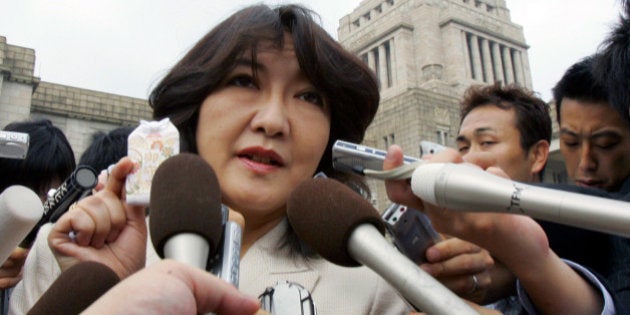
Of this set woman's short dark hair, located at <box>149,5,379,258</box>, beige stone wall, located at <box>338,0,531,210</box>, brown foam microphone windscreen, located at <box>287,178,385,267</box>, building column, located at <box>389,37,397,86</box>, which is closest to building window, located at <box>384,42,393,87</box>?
beige stone wall, located at <box>338,0,531,210</box>

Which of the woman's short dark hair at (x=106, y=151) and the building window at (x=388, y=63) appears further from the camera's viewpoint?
the building window at (x=388, y=63)

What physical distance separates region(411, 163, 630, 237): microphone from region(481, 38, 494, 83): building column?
3921cm

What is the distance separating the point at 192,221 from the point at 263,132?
2.10 ft

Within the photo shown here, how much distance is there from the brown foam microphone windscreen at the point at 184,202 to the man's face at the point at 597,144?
1.98 metres

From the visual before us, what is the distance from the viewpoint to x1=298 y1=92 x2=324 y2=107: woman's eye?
5.62 ft

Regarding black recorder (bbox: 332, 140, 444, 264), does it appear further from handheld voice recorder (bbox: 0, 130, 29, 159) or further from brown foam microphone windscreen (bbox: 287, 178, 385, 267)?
handheld voice recorder (bbox: 0, 130, 29, 159)

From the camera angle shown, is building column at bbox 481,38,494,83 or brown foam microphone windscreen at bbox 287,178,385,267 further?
building column at bbox 481,38,494,83

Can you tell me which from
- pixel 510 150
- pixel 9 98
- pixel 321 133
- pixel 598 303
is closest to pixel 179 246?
pixel 321 133

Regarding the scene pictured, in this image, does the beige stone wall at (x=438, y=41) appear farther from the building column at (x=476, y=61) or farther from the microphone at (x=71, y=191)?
the microphone at (x=71, y=191)

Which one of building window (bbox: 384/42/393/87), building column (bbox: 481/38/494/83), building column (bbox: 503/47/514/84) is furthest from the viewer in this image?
building column (bbox: 503/47/514/84)

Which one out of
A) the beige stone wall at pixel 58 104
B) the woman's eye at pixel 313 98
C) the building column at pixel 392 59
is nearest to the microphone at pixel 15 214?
the woman's eye at pixel 313 98

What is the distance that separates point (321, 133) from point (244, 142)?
27cm

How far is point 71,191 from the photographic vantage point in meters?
1.41

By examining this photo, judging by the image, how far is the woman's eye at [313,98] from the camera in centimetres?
171
